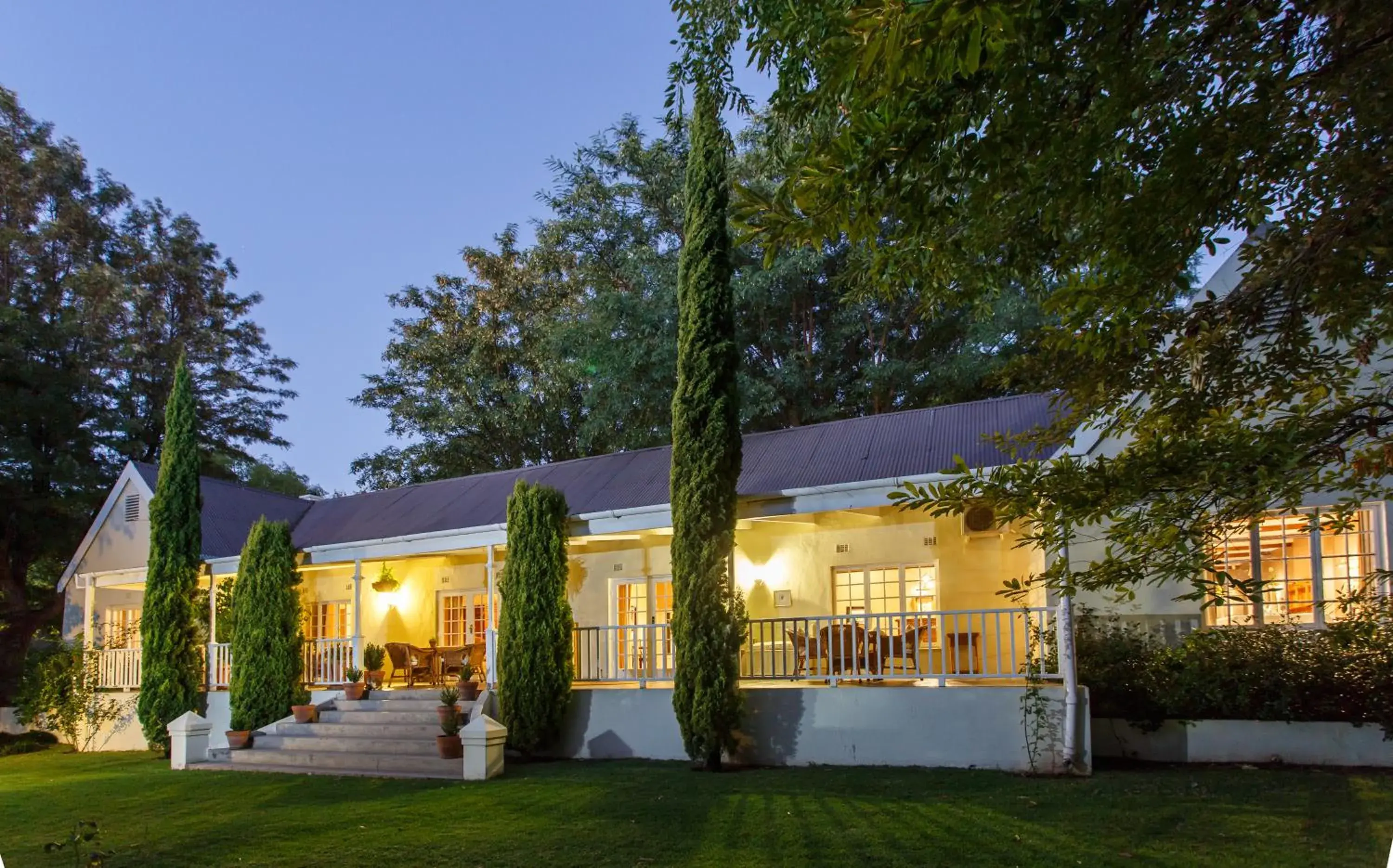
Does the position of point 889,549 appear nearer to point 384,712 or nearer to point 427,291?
point 384,712

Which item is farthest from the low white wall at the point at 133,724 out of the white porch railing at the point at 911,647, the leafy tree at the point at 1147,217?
the leafy tree at the point at 1147,217

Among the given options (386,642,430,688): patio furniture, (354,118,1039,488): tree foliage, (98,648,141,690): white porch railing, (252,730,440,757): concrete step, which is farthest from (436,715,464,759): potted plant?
(354,118,1039,488): tree foliage

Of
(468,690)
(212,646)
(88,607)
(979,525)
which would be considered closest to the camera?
(979,525)

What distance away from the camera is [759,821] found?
364 inches

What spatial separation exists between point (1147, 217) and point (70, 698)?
70.3ft

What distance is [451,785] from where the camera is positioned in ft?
40.1

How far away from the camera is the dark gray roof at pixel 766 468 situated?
14.5 meters

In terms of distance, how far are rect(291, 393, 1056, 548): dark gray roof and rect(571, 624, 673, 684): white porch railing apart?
181 cm

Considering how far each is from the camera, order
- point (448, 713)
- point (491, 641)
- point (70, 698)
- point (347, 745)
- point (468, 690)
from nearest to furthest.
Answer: point (448, 713)
point (347, 745)
point (468, 690)
point (491, 641)
point (70, 698)

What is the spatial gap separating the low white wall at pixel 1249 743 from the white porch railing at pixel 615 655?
5.41 m

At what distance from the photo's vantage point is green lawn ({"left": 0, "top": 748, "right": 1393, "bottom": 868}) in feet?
25.8

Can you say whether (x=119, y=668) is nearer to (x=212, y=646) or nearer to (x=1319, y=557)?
(x=212, y=646)

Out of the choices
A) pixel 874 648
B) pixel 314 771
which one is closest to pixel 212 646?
pixel 314 771

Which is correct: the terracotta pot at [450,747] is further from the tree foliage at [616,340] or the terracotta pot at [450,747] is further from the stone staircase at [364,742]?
the tree foliage at [616,340]
